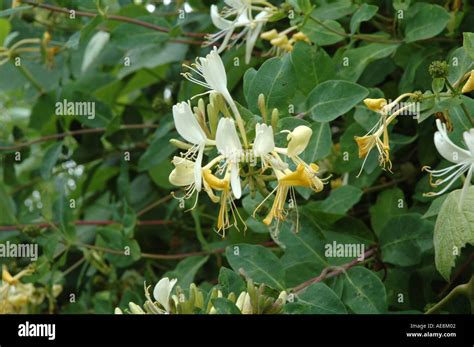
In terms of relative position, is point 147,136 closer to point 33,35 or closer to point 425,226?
point 33,35

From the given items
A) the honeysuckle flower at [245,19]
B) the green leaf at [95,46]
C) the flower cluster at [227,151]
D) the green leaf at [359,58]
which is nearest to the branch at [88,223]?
the green leaf at [95,46]

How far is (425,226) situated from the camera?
1278 millimetres

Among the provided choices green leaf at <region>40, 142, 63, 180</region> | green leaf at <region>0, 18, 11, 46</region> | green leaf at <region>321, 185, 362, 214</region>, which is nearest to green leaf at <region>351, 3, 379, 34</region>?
green leaf at <region>321, 185, 362, 214</region>

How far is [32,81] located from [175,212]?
0.43 m

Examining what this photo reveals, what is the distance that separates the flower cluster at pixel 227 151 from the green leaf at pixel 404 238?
11.9 inches

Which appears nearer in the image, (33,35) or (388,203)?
(388,203)

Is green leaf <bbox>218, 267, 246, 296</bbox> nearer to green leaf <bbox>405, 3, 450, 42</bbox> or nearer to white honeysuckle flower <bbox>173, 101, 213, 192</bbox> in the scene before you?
white honeysuckle flower <bbox>173, 101, 213, 192</bbox>

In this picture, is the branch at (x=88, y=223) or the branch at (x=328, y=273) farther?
the branch at (x=88, y=223)

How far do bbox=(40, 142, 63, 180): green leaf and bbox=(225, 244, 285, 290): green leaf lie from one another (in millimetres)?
632

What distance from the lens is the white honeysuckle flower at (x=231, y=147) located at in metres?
0.99

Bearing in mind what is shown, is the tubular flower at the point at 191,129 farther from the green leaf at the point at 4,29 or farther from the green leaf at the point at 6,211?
the green leaf at the point at 4,29
